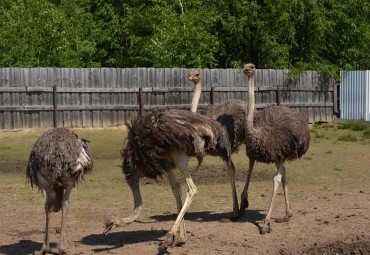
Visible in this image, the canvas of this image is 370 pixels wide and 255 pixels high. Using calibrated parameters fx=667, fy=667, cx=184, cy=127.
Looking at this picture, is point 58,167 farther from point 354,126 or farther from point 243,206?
point 354,126

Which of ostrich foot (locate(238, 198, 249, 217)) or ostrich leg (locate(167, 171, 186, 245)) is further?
ostrich foot (locate(238, 198, 249, 217))

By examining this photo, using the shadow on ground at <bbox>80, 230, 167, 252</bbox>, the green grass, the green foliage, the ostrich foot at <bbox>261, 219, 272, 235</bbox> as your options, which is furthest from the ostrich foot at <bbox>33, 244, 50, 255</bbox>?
the green foliage

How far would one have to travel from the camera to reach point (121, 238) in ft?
24.7

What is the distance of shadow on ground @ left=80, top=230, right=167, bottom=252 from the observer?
7254mm

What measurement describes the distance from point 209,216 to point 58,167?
281 cm

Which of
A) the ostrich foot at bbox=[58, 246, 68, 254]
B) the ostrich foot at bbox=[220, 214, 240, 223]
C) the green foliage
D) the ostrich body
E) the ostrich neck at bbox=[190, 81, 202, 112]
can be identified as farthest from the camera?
the green foliage

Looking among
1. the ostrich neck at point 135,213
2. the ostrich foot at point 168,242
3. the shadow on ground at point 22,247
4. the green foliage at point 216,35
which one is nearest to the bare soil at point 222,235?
the shadow on ground at point 22,247

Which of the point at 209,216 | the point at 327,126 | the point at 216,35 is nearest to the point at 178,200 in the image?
the point at 209,216

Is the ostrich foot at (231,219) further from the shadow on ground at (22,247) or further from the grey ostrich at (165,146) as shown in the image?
the shadow on ground at (22,247)

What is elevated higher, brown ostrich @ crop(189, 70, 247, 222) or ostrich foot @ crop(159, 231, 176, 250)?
brown ostrich @ crop(189, 70, 247, 222)

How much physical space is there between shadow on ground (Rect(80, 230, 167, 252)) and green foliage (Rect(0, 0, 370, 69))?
16250mm

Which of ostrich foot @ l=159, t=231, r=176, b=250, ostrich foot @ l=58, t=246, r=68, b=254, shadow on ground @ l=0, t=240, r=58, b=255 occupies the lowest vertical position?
shadow on ground @ l=0, t=240, r=58, b=255

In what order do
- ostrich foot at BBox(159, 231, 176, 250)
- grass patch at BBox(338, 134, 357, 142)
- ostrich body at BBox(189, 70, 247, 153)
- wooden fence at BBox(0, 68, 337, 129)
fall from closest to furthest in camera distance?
ostrich foot at BBox(159, 231, 176, 250) → ostrich body at BBox(189, 70, 247, 153) → grass patch at BBox(338, 134, 357, 142) → wooden fence at BBox(0, 68, 337, 129)

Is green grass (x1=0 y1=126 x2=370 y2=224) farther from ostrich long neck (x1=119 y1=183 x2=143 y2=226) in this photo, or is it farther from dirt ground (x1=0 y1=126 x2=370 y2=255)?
ostrich long neck (x1=119 y1=183 x2=143 y2=226)
